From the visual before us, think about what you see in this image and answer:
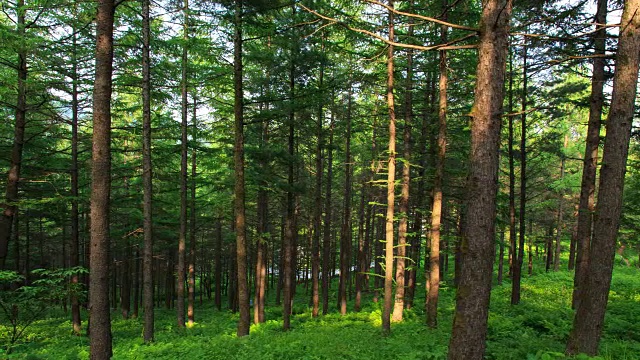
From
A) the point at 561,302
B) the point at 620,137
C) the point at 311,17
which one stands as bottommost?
the point at 561,302

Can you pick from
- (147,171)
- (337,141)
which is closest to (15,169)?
(147,171)

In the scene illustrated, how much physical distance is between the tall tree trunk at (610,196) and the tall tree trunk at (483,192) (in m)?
3.32

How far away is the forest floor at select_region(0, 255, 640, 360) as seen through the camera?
321 inches

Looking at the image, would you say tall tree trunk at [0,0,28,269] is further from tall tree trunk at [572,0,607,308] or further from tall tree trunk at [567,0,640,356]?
tall tree trunk at [572,0,607,308]

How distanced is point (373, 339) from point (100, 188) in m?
9.10

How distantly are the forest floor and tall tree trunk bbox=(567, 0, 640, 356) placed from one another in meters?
0.56

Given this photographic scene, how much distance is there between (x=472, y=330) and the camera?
469cm

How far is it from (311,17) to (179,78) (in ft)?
24.2

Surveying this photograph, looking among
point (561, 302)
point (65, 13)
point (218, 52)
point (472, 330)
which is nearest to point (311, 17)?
point (218, 52)

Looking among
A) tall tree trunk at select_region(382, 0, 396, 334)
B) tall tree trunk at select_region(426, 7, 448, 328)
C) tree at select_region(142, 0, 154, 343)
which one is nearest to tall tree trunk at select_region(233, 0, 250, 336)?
tree at select_region(142, 0, 154, 343)

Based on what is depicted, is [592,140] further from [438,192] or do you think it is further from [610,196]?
[610,196]

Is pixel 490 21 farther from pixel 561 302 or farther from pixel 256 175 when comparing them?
pixel 561 302

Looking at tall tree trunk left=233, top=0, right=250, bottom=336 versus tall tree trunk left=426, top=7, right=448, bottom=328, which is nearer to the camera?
tall tree trunk left=233, top=0, right=250, bottom=336

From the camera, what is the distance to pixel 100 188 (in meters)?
6.15
